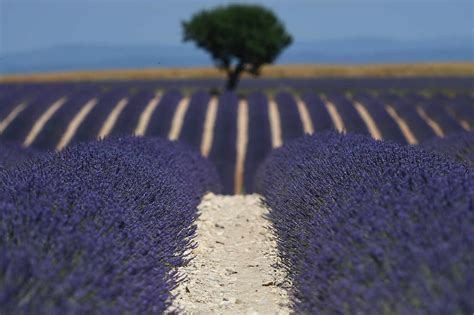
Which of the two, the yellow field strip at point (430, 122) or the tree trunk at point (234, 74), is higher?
the tree trunk at point (234, 74)

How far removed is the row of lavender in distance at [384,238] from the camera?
268 cm

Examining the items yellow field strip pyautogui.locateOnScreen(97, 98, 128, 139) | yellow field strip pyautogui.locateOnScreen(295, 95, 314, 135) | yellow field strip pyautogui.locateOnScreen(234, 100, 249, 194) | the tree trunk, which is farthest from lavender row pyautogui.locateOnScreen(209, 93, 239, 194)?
the tree trunk

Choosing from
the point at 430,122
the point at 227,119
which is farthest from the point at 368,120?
the point at 227,119

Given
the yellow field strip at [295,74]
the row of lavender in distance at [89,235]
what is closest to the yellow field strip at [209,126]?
the row of lavender in distance at [89,235]

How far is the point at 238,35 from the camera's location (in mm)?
25859

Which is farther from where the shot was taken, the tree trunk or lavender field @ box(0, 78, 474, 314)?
the tree trunk

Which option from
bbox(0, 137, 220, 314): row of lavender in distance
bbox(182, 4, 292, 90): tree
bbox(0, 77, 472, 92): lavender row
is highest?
bbox(182, 4, 292, 90): tree

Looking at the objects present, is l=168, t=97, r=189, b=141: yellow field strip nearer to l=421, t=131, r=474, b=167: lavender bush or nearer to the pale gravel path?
l=421, t=131, r=474, b=167: lavender bush

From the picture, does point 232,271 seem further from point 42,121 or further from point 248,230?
point 42,121

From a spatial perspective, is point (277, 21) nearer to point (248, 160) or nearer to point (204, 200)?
point (248, 160)

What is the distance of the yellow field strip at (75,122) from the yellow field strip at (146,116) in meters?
1.70

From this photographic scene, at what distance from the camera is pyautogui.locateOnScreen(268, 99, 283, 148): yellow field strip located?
16058 millimetres

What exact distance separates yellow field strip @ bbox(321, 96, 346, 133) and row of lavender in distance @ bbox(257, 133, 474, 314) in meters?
11.1

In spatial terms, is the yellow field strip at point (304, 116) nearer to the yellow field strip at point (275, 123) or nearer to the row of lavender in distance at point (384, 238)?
the yellow field strip at point (275, 123)
